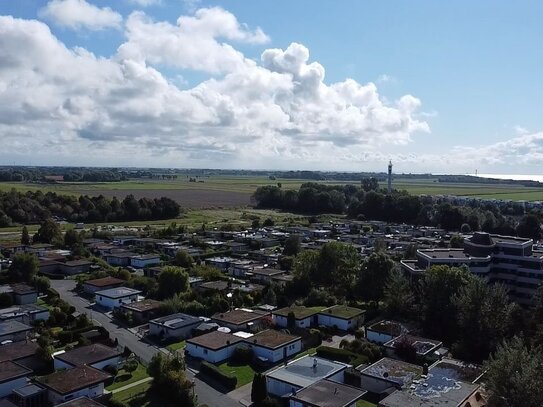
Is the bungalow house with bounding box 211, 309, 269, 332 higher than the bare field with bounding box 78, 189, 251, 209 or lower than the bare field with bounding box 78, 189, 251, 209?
lower

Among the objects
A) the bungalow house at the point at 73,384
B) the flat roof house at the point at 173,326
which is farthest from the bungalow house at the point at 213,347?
the bungalow house at the point at 73,384

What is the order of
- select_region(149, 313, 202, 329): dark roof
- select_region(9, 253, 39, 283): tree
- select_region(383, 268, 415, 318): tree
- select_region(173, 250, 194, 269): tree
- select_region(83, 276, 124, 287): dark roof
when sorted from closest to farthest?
select_region(149, 313, 202, 329): dark roof, select_region(383, 268, 415, 318): tree, select_region(83, 276, 124, 287): dark roof, select_region(9, 253, 39, 283): tree, select_region(173, 250, 194, 269): tree

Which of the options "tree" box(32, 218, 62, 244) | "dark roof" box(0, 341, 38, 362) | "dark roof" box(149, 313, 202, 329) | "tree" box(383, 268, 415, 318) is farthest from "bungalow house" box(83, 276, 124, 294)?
"tree" box(383, 268, 415, 318)

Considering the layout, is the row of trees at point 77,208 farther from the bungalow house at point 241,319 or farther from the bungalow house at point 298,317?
the bungalow house at point 298,317

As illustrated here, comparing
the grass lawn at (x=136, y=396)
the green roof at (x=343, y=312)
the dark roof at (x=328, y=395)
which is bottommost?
the grass lawn at (x=136, y=396)

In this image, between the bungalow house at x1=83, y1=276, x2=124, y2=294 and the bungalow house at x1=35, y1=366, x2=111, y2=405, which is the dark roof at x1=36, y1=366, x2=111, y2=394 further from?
the bungalow house at x1=83, y1=276, x2=124, y2=294

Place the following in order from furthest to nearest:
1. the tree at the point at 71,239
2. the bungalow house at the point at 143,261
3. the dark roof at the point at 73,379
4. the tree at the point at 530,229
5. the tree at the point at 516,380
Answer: the tree at the point at 530,229 → the tree at the point at 71,239 → the bungalow house at the point at 143,261 → the dark roof at the point at 73,379 → the tree at the point at 516,380

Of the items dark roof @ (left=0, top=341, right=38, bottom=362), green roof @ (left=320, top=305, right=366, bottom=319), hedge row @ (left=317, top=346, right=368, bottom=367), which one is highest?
green roof @ (left=320, top=305, right=366, bottom=319)
